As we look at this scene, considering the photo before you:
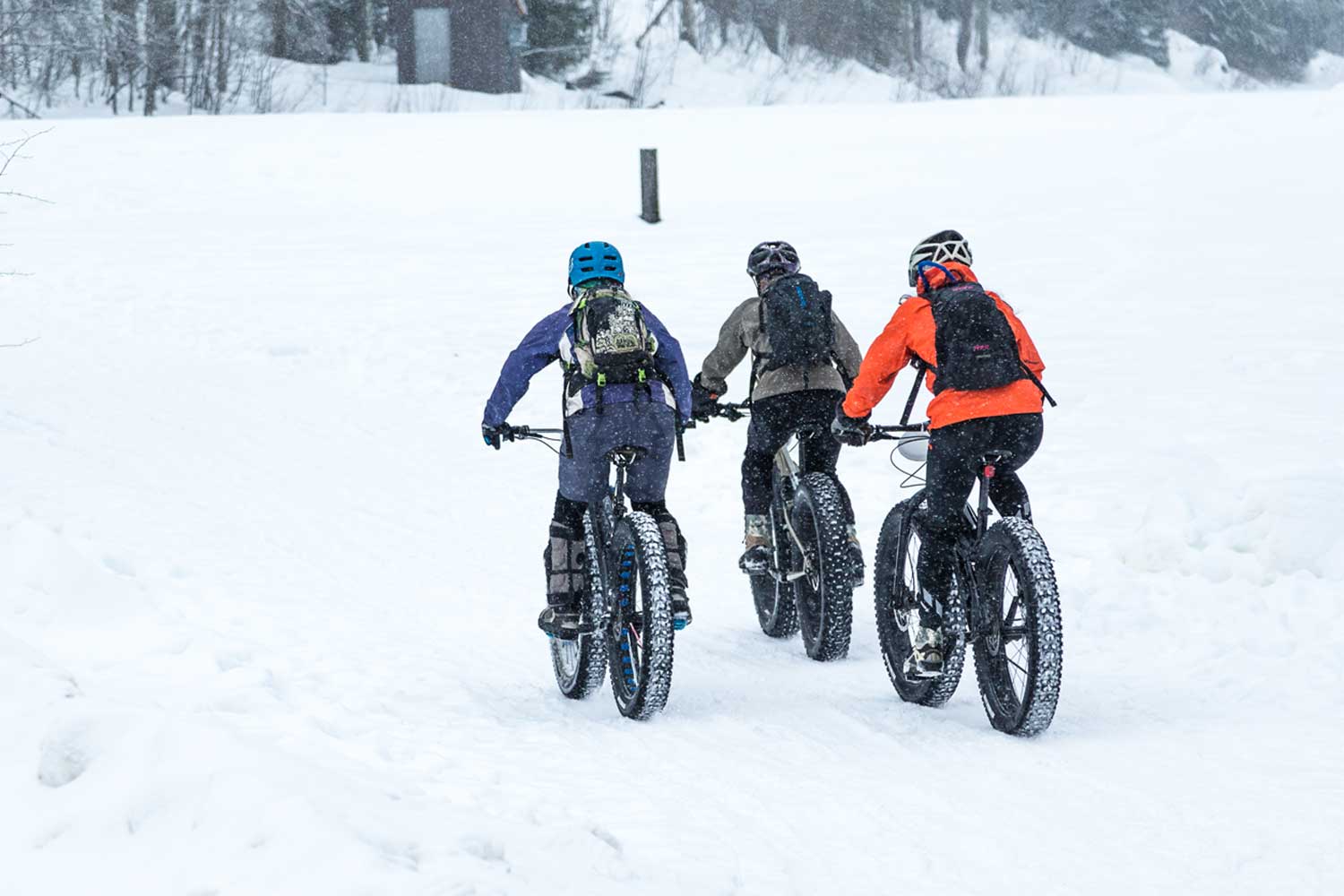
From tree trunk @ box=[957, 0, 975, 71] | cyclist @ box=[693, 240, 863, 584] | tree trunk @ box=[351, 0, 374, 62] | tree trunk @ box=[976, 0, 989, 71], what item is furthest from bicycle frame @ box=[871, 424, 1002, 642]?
tree trunk @ box=[976, 0, 989, 71]

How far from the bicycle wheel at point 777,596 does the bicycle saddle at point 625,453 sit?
5.40ft

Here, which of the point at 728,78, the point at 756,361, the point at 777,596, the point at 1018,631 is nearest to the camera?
the point at 1018,631

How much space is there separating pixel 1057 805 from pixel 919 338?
1.76m

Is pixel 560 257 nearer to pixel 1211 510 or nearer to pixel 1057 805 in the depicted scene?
pixel 1211 510

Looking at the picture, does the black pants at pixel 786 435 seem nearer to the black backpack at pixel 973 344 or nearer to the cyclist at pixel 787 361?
the cyclist at pixel 787 361

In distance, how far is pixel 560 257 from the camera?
58.4 feet

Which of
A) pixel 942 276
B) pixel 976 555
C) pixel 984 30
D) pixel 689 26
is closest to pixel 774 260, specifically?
pixel 942 276

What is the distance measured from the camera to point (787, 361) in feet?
22.2

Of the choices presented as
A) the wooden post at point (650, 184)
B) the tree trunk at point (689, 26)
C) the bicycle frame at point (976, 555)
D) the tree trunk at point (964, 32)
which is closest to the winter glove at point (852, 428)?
the bicycle frame at point (976, 555)

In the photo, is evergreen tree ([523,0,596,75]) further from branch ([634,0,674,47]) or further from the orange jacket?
the orange jacket

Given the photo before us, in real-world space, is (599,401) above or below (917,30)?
below

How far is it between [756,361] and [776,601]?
125cm

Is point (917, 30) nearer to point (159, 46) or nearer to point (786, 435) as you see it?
point (159, 46)

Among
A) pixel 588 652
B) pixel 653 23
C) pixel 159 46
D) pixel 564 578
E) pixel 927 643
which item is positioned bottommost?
pixel 588 652
